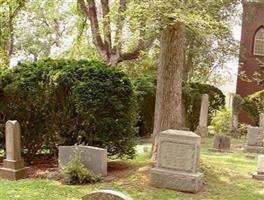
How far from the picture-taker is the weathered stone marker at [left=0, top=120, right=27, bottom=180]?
9946mm

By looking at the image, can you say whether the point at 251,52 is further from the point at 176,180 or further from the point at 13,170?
the point at 13,170

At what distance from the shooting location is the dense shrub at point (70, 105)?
10.3 metres

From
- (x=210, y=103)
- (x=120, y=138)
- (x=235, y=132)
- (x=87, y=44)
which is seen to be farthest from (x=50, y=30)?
(x=120, y=138)

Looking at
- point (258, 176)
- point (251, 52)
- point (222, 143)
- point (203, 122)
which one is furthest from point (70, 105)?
point (251, 52)

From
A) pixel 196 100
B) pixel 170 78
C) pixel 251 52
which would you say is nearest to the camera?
pixel 170 78

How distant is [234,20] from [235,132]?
29.0 feet

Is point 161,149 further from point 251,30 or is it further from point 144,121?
point 251,30

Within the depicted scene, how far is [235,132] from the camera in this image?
68.8 ft

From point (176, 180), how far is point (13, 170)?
3538 mm

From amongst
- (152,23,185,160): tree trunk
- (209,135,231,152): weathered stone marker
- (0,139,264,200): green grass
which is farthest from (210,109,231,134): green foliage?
(152,23,185,160): tree trunk

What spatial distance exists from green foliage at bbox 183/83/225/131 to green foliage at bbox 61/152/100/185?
11964 mm

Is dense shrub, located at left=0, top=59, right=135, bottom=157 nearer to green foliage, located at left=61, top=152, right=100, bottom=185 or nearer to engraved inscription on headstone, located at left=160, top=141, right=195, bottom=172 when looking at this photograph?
green foliage, located at left=61, top=152, right=100, bottom=185

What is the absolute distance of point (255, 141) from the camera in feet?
52.1

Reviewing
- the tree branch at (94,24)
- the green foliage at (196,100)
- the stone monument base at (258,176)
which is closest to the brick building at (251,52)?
the green foliage at (196,100)
